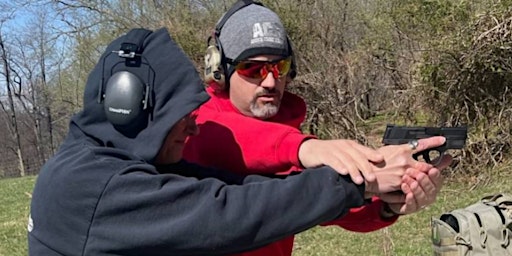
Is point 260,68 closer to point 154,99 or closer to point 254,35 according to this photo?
point 254,35

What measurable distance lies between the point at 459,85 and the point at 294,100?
7621mm

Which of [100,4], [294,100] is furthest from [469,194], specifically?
[100,4]

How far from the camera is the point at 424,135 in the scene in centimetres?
176

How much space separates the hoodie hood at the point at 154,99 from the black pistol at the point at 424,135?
20.1 inches

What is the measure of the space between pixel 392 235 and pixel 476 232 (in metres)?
4.70

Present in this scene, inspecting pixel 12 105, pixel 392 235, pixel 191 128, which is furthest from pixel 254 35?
pixel 12 105

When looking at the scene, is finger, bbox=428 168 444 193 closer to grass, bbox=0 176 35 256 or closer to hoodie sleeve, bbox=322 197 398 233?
hoodie sleeve, bbox=322 197 398 233

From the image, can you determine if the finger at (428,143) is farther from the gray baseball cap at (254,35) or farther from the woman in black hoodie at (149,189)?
the gray baseball cap at (254,35)

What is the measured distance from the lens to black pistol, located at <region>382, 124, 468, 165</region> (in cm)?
172

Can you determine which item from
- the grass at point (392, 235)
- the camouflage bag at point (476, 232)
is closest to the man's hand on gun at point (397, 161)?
the camouflage bag at point (476, 232)

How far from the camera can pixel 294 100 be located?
2.15 metres

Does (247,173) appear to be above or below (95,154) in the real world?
below

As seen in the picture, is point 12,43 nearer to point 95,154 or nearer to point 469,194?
point 469,194

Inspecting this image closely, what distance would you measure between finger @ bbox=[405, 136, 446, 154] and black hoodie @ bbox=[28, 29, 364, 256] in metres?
0.25
